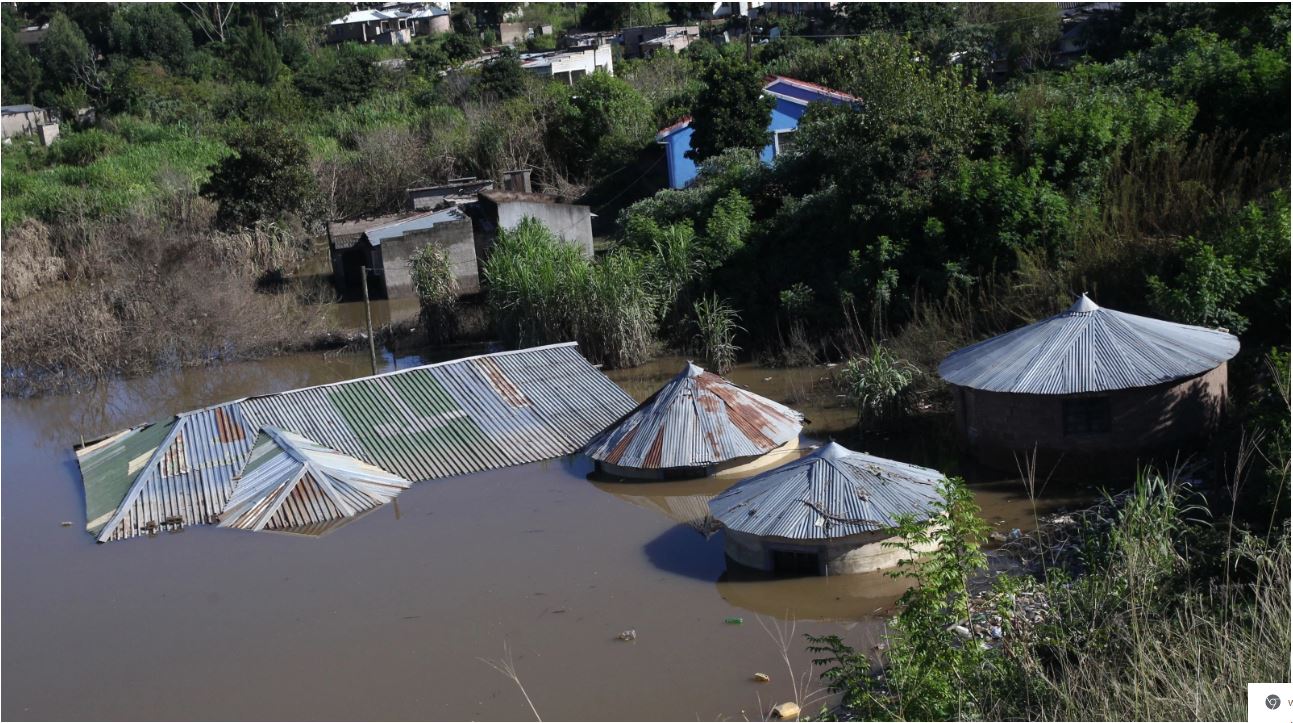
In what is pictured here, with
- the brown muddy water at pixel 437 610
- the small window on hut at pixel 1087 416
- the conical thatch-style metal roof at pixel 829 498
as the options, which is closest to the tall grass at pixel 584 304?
the brown muddy water at pixel 437 610

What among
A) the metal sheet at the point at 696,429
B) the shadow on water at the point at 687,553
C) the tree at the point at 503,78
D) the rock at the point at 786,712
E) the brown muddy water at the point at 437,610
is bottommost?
the shadow on water at the point at 687,553

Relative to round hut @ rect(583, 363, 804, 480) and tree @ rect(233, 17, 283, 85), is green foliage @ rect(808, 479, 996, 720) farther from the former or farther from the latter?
tree @ rect(233, 17, 283, 85)

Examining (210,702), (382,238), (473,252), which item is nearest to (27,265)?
(382,238)

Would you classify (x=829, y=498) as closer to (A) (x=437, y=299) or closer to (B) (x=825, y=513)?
(B) (x=825, y=513)

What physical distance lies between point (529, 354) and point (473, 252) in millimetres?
8158

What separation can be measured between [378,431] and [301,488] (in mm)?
1792

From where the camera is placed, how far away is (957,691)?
21.2 ft

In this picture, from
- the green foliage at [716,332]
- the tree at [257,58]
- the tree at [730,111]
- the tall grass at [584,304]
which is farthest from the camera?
the tree at [257,58]

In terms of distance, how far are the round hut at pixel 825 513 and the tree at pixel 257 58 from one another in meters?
43.8

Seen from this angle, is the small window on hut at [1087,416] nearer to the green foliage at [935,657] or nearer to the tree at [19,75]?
the green foliage at [935,657]

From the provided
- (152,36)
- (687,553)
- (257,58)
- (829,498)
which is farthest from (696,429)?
(152,36)

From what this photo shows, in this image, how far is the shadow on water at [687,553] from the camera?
37.2 ft

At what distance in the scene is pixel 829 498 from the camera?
1078 cm

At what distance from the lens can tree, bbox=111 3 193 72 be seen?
55875mm
